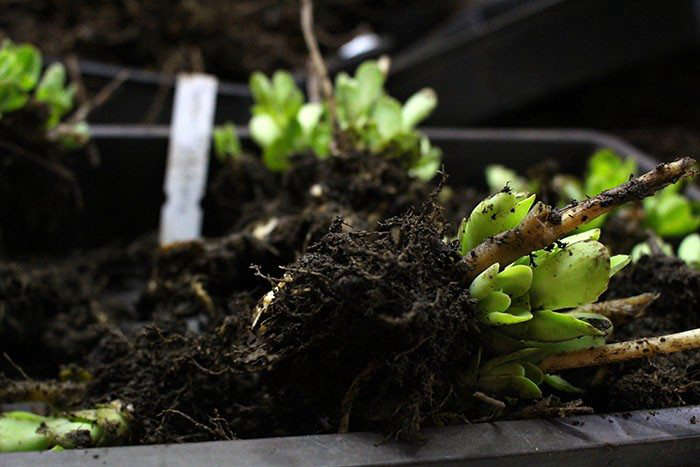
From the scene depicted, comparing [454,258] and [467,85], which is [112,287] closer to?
[454,258]

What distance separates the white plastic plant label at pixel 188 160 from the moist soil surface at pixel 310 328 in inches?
4.2

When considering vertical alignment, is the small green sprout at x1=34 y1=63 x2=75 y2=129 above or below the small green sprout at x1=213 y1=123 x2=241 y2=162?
above

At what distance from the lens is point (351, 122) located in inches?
45.8

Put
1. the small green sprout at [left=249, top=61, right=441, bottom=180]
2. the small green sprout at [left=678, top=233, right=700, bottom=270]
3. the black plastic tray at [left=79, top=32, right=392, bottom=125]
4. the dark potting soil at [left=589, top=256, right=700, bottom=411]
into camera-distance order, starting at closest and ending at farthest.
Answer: the dark potting soil at [left=589, top=256, right=700, bottom=411] → the small green sprout at [left=678, top=233, right=700, bottom=270] → the small green sprout at [left=249, top=61, right=441, bottom=180] → the black plastic tray at [left=79, top=32, right=392, bottom=125]

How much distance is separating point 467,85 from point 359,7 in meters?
0.66

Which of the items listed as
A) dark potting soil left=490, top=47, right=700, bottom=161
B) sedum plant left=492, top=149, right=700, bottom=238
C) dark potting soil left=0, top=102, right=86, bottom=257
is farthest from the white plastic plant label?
dark potting soil left=490, top=47, right=700, bottom=161

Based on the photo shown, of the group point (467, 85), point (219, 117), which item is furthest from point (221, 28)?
point (467, 85)

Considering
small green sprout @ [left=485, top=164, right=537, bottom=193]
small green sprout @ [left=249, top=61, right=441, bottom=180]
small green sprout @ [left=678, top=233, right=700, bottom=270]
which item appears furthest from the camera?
small green sprout @ [left=485, top=164, right=537, bottom=193]

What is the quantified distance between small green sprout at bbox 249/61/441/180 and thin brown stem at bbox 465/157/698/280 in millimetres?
463

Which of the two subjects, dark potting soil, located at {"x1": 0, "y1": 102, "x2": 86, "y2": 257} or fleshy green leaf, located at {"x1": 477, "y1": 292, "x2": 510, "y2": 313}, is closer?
fleshy green leaf, located at {"x1": 477, "y1": 292, "x2": 510, "y2": 313}

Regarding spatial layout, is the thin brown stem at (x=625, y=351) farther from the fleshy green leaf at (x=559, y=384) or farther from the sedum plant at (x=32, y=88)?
the sedum plant at (x=32, y=88)

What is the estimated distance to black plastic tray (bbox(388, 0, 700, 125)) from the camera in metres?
1.74

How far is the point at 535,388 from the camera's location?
0.70 meters

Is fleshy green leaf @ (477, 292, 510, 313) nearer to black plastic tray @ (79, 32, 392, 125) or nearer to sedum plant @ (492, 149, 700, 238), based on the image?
sedum plant @ (492, 149, 700, 238)
